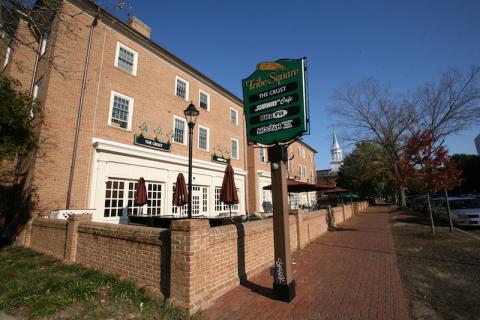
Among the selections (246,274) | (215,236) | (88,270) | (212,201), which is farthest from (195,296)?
(212,201)

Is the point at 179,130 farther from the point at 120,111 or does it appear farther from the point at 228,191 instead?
the point at 228,191

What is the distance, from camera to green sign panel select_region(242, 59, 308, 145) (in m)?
4.78

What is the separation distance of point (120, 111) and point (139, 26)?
6.81 meters

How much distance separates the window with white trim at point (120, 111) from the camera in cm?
1206

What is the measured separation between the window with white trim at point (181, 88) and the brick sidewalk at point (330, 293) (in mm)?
12994

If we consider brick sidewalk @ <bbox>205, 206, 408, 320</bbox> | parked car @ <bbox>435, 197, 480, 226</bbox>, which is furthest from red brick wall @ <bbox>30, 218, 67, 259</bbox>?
parked car @ <bbox>435, 197, 480, 226</bbox>

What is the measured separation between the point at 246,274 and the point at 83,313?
10.6 feet

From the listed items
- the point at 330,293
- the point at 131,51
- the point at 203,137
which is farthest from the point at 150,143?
the point at 330,293

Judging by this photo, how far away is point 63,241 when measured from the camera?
24.0 feet

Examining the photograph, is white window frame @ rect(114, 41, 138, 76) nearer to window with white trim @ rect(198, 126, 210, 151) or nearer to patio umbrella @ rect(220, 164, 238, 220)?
window with white trim @ rect(198, 126, 210, 151)

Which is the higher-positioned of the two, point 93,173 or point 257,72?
point 257,72

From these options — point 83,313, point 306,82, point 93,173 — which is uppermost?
point 306,82

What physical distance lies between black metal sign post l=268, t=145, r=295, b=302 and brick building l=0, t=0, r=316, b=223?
726 centimetres

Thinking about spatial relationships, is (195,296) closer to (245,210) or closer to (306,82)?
(306,82)
